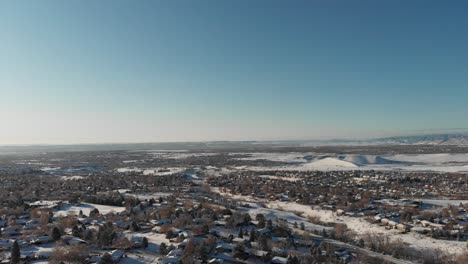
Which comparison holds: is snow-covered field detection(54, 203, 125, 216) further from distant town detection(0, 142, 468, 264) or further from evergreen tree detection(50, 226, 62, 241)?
evergreen tree detection(50, 226, 62, 241)

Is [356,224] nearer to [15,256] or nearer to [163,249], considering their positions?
[163,249]

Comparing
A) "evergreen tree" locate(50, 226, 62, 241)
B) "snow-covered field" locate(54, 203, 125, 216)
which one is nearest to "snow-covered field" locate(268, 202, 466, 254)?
"snow-covered field" locate(54, 203, 125, 216)

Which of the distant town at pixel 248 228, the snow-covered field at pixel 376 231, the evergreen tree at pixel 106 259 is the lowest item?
the snow-covered field at pixel 376 231

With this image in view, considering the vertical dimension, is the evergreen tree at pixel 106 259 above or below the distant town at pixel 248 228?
above

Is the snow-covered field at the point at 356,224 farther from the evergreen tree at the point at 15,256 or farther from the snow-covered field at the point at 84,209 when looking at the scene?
the evergreen tree at the point at 15,256

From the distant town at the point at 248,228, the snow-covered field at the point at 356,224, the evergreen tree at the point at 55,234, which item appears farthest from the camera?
the snow-covered field at the point at 356,224

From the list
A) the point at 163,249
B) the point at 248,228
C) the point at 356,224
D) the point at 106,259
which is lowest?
the point at 356,224

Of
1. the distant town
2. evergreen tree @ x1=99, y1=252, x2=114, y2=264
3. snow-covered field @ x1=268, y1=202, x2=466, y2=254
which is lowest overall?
snow-covered field @ x1=268, y1=202, x2=466, y2=254

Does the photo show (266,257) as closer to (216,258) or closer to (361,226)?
(216,258)

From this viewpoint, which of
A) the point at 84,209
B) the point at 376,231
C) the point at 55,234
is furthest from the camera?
the point at 84,209

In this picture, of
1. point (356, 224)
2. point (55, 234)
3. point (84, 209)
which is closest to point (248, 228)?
point (356, 224)

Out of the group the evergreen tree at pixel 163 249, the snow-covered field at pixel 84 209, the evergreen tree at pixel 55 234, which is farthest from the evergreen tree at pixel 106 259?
the snow-covered field at pixel 84 209
